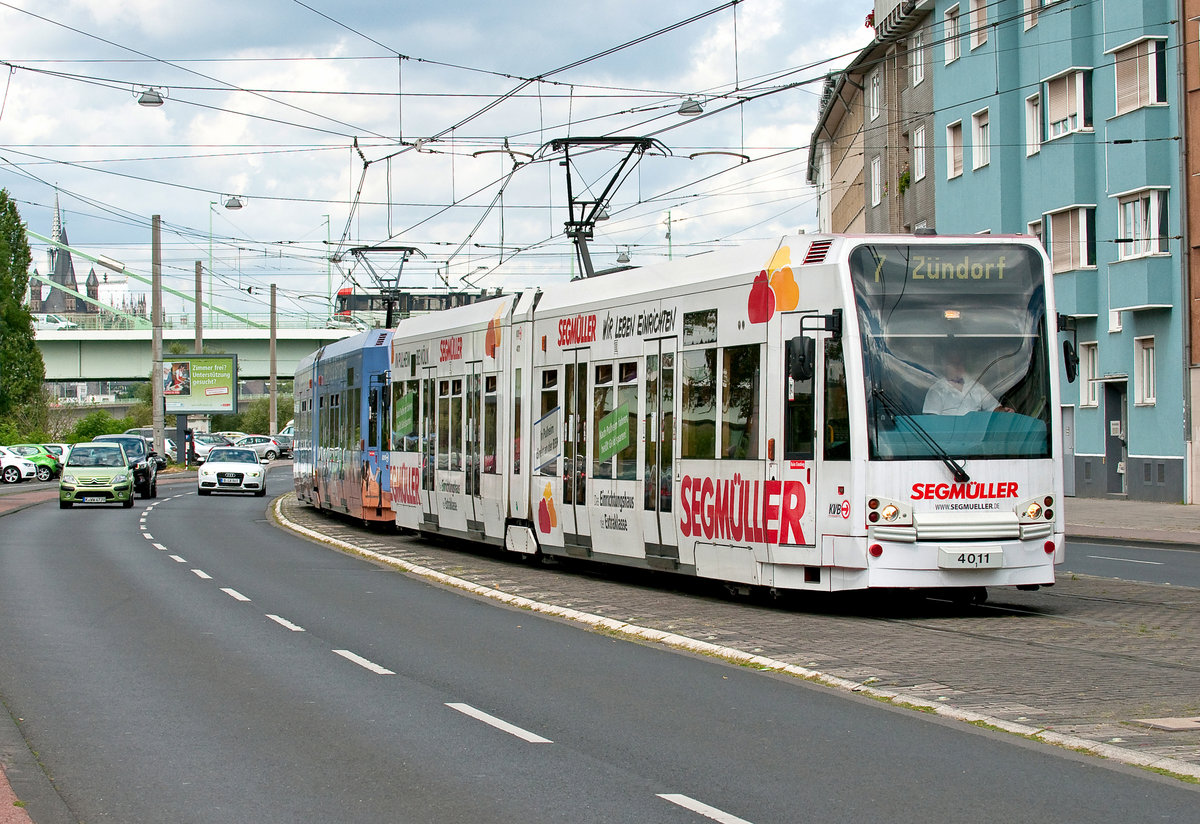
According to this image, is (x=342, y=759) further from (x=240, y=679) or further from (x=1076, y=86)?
(x=1076, y=86)

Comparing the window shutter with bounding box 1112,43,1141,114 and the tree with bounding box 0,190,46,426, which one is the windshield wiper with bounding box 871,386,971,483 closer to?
the window shutter with bounding box 1112,43,1141,114

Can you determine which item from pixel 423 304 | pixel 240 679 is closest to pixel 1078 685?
pixel 240 679

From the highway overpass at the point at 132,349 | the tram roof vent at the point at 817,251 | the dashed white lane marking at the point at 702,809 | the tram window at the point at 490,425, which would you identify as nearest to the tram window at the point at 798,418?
the tram roof vent at the point at 817,251

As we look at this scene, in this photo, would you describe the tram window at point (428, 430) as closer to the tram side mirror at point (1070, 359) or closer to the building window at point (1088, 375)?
the tram side mirror at point (1070, 359)

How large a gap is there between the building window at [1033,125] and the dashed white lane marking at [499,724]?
35.0 metres

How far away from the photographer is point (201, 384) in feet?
263

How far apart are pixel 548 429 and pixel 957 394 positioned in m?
6.85

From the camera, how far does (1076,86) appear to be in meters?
38.9

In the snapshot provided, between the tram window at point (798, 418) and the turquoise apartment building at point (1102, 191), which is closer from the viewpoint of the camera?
the tram window at point (798, 418)

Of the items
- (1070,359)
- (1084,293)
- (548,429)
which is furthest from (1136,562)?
(1084,293)

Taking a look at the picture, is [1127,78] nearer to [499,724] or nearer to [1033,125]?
[1033,125]

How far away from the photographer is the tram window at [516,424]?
2053 cm

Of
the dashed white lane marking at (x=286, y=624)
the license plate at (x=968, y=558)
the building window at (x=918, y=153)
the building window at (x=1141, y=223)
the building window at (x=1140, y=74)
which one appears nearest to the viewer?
the license plate at (x=968, y=558)

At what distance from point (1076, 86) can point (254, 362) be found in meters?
61.7
